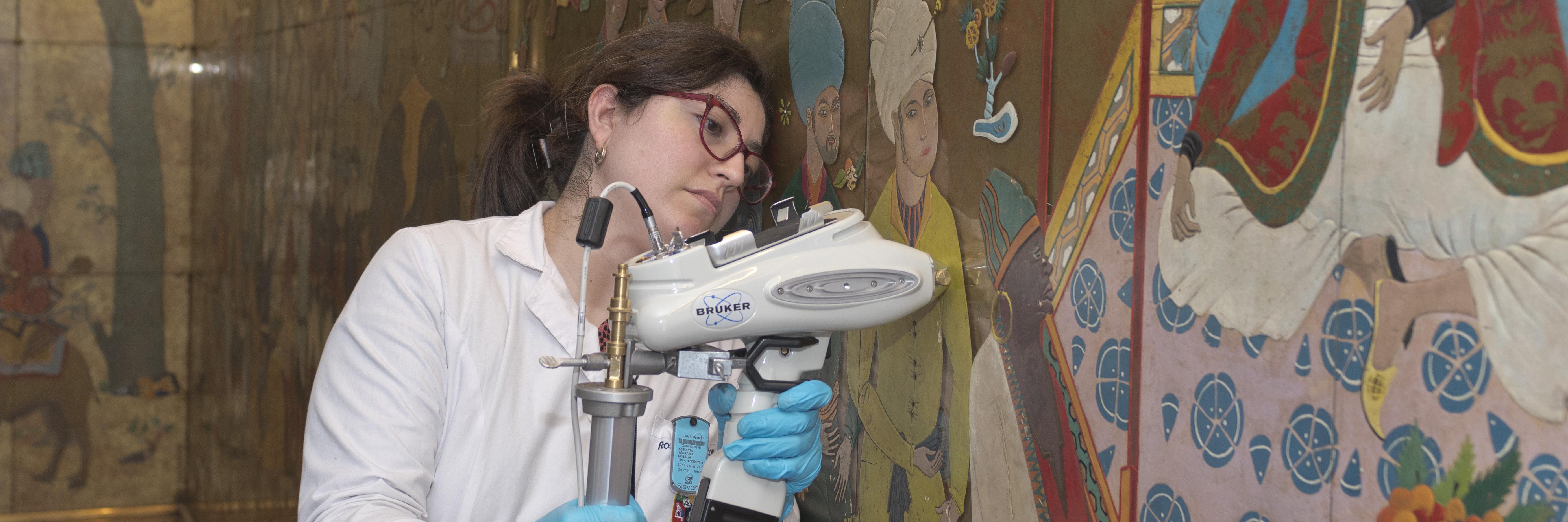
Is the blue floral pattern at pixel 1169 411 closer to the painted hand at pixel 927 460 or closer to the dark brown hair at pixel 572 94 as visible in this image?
the painted hand at pixel 927 460

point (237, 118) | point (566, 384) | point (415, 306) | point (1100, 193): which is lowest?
point (566, 384)

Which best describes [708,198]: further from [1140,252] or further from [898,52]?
[1140,252]

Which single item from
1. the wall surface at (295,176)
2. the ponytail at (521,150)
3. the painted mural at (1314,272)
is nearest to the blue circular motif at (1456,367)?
the painted mural at (1314,272)

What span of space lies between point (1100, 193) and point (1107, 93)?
0.09 m

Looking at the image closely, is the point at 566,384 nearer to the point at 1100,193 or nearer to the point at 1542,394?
the point at 1100,193

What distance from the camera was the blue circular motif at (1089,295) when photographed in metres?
0.96

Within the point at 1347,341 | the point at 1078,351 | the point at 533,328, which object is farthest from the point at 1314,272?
the point at 533,328

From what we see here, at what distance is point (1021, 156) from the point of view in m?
1.08

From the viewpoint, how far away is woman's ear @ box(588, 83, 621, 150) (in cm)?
156

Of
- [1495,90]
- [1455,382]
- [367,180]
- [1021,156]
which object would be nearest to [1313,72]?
[1495,90]

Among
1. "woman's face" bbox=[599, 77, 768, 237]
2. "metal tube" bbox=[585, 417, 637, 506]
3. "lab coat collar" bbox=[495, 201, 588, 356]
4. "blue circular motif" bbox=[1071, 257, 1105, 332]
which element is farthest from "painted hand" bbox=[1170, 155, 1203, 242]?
"lab coat collar" bbox=[495, 201, 588, 356]

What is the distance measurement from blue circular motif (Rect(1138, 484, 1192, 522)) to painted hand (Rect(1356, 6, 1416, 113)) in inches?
14.1

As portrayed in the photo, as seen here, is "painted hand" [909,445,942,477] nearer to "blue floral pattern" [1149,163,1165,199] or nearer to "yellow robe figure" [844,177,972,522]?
"yellow robe figure" [844,177,972,522]

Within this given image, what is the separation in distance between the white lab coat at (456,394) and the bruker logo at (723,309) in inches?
15.6
